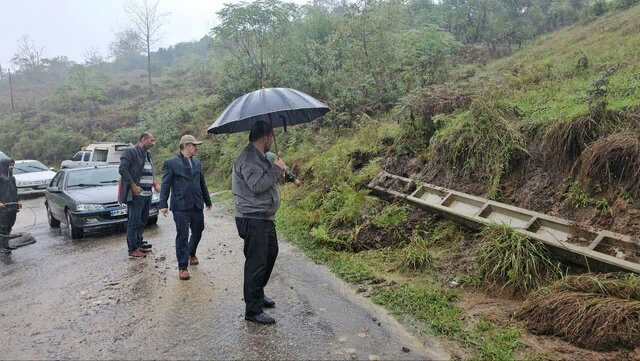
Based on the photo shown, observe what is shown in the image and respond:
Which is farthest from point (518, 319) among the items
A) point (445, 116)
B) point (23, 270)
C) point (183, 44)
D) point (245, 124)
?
point (183, 44)

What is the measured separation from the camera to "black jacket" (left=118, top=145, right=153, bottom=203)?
662cm

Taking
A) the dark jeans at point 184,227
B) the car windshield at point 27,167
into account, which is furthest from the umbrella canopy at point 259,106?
the car windshield at point 27,167

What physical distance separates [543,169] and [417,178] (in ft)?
7.15

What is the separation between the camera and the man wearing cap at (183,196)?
5.68m

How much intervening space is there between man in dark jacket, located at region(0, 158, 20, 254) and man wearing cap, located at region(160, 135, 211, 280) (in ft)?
13.7

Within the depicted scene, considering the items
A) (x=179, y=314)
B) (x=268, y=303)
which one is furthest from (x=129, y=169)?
(x=268, y=303)

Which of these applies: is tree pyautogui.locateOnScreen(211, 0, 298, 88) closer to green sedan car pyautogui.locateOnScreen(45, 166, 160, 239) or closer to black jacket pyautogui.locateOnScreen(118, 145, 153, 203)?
green sedan car pyautogui.locateOnScreen(45, 166, 160, 239)

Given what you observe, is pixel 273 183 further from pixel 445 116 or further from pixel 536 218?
pixel 445 116

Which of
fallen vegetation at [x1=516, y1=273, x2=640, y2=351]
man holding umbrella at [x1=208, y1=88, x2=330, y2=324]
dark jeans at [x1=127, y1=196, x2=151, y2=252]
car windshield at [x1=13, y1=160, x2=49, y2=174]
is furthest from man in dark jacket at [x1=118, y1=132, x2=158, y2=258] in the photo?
car windshield at [x1=13, y1=160, x2=49, y2=174]

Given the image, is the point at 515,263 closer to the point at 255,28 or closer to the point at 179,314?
the point at 179,314

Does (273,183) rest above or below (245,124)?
below

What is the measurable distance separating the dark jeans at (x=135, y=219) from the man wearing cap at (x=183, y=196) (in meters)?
1.23

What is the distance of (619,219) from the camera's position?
4914 mm

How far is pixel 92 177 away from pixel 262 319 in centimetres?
729
